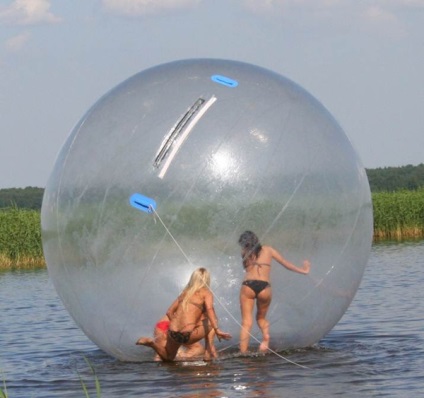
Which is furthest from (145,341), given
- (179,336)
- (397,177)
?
(397,177)

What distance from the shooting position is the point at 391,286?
23359 mm

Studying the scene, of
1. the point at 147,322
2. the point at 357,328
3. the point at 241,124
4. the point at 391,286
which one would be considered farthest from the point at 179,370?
the point at 391,286

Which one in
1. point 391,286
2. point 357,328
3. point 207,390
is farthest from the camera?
point 391,286

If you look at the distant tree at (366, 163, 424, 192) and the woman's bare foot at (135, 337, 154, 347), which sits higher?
the distant tree at (366, 163, 424, 192)

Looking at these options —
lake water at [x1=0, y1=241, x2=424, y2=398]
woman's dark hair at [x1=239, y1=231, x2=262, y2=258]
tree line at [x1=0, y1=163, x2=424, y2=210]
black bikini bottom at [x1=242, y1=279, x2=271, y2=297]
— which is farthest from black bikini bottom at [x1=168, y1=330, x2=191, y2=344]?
tree line at [x1=0, y1=163, x2=424, y2=210]

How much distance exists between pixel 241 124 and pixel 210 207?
946 millimetres

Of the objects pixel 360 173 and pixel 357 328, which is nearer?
pixel 360 173

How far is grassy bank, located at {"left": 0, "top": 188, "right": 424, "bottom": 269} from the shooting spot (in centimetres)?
3488

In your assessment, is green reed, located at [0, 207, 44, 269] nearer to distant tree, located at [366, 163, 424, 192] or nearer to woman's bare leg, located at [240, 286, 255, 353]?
woman's bare leg, located at [240, 286, 255, 353]

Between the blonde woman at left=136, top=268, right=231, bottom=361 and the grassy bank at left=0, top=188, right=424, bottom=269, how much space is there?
72.8 feet

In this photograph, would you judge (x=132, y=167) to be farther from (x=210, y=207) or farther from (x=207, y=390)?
(x=207, y=390)

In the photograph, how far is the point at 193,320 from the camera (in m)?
12.5

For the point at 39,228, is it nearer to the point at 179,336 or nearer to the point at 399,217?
the point at 399,217

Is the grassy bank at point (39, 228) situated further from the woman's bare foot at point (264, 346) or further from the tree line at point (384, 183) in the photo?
the tree line at point (384, 183)
